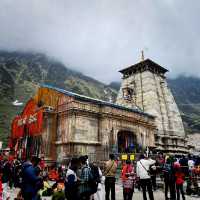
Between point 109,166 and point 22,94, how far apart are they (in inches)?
2745

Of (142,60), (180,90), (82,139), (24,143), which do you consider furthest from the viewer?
(180,90)

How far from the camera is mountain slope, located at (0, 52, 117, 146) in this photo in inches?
2596

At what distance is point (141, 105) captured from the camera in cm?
3766

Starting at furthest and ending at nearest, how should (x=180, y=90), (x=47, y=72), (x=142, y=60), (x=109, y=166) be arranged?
(x=180, y=90) < (x=47, y=72) < (x=142, y=60) < (x=109, y=166)

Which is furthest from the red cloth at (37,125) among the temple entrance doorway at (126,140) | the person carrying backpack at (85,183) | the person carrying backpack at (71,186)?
the person carrying backpack at (71,186)

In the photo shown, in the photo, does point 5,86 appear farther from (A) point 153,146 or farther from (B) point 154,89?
(A) point 153,146

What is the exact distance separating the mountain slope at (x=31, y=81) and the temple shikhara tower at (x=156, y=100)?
2419 centimetres

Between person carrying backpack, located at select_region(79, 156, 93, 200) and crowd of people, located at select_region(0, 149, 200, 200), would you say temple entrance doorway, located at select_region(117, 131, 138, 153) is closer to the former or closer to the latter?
crowd of people, located at select_region(0, 149, 200, 200)

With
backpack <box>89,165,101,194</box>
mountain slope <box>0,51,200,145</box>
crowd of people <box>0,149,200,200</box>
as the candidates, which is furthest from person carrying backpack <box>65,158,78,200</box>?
mountain slope <box>0,51,200,145</box>

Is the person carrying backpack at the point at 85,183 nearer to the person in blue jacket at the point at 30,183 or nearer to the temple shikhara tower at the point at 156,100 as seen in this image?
the person in blue jacket at the point at 30,183

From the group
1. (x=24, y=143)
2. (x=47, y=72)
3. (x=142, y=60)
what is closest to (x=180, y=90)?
(x=47, y=72)

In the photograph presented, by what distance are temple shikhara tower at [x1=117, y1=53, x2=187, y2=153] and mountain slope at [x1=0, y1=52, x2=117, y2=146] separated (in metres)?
24.2

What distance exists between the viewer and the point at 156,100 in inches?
1439

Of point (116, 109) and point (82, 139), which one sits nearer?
point (82, 139)
